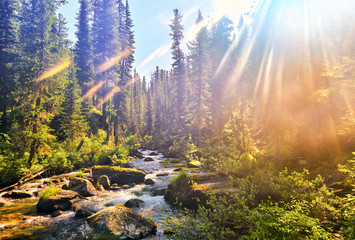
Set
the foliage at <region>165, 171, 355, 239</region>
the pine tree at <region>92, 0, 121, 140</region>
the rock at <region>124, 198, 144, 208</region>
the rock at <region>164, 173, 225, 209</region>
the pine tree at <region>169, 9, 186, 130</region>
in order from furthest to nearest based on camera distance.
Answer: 1. the pine tree at <region>169, 9, 186, 130</region>
2. the pine tree at <region>92, 0, 121, 140</region>
3. the rock at <region>124, 198, 144, 208</region>
4. the rock at <region>164, 173, 225, 209</region>
5. the foliage at <region>165, 171, 355, 239</region>

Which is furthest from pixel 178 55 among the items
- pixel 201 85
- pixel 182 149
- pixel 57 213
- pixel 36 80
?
pixel 57 213

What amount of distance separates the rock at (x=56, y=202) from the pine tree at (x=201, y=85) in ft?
72.0

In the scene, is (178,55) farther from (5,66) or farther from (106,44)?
(5,66)

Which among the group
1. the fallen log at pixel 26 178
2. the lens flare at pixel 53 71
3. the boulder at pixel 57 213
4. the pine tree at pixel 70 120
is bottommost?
the boulder at pixel 57 213

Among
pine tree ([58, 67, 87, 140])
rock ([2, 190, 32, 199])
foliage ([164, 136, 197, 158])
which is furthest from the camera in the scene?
foliage ([164, 136, 197, 158])

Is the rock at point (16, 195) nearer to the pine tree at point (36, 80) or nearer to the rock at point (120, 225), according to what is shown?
the pine tree at point (36, 80)

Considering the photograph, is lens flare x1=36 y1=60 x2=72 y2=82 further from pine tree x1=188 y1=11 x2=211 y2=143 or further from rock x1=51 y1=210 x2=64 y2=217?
pine tree x1=188 y1=11 x2=211 y2=143

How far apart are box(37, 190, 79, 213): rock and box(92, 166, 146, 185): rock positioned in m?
4.59

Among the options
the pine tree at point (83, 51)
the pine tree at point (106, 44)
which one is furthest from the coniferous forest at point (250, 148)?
the pine tree at point (83, 51)

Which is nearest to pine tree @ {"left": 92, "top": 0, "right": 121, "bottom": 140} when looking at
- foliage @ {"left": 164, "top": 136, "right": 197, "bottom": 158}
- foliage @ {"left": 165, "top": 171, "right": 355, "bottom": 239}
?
foliage @ {"left": 164, "top": 136, "right": 197, "bottom": 158}

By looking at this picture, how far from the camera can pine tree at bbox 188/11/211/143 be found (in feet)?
95.3

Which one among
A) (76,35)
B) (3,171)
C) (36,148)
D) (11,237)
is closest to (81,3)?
(76,35)

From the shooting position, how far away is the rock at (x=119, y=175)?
13858mm

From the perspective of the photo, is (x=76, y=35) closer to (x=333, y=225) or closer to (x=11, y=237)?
(x=11, y=237)
